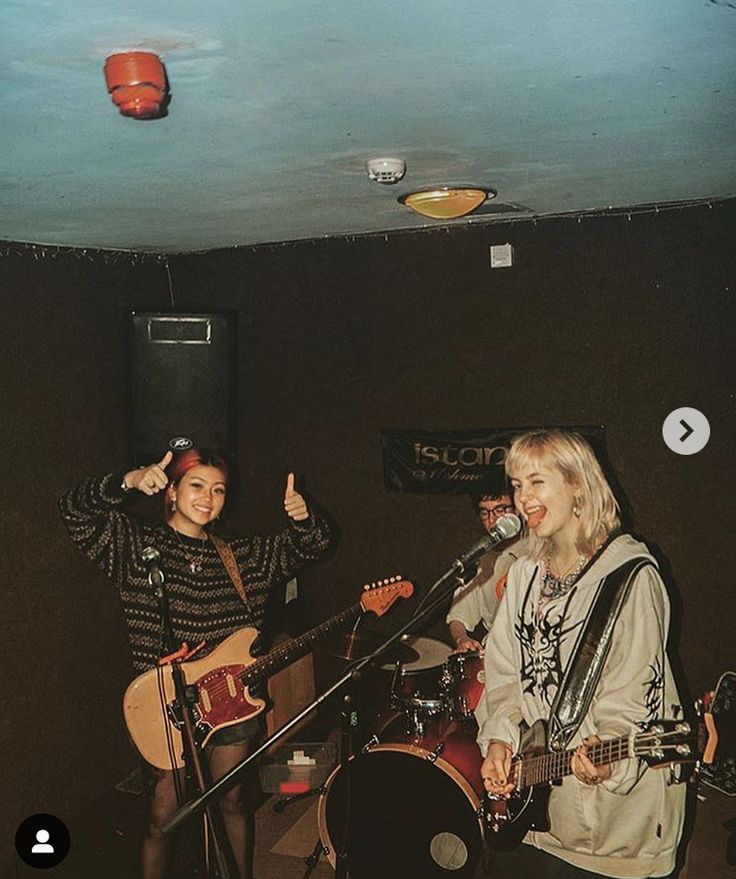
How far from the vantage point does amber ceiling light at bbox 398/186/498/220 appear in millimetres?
2738

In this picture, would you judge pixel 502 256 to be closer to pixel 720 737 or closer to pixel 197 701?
pixel 197 701

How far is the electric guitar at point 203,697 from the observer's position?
304 cm

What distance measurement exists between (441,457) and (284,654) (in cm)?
147

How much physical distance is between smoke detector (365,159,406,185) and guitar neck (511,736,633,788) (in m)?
1.62

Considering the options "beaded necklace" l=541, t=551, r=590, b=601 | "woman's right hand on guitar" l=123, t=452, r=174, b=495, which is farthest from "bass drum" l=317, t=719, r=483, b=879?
"woman's right hand on guitar" l=123, t=452, r=174, b=495

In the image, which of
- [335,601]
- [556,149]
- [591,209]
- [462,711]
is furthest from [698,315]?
[335,601]

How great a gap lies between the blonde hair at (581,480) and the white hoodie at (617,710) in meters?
0.07

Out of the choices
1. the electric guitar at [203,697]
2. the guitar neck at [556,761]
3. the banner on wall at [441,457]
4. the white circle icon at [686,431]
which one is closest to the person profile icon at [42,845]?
the electric guitar at [203,697]

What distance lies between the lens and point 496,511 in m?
3.93

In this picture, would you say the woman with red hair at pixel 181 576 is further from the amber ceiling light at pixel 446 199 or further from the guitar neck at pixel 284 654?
the amber ceiling light at pixel 446 199

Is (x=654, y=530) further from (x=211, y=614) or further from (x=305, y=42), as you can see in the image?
(x=305, y=42)

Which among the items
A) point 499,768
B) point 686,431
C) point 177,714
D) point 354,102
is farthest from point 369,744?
point 354,102

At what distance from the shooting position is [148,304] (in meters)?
4.55

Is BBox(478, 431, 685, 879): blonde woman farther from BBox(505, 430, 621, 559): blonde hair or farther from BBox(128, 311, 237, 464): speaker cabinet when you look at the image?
BBox(128, 311, 237, 464): speaker cabinet
